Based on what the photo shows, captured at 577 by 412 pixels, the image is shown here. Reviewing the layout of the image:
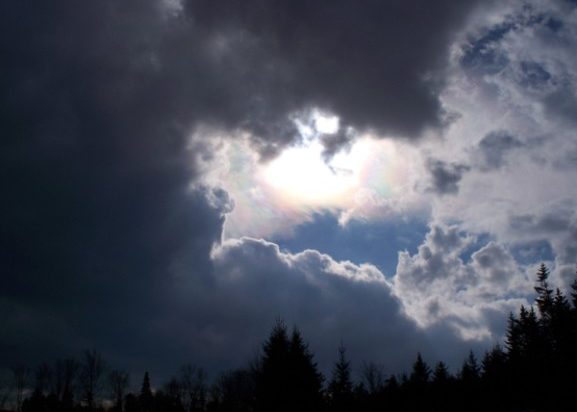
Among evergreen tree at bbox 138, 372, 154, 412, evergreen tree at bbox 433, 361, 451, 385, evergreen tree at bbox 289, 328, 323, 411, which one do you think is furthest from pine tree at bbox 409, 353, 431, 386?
evergreen tree at bbox 138, 372, 154, 412

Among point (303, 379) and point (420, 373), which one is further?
point (420, 373)

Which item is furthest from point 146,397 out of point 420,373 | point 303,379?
point 303,379

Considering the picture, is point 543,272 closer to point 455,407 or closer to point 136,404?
point 455,407

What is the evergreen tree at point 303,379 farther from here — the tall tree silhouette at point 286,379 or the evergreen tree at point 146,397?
the evergreen tree at point 146,397

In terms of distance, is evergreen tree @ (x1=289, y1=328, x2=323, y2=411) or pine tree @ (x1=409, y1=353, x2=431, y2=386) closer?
evergreen tree @ (x1=289, y1=328, x2=323, y2=411)

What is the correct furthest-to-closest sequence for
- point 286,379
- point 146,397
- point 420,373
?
point 146,397 → point 420,373 → point 286,379

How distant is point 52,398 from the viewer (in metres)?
121

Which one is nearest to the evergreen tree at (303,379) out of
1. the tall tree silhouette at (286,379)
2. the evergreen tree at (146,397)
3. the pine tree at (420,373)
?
the tall tree silhouette at (286,379)

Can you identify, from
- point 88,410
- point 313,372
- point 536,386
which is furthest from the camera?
point 88,410

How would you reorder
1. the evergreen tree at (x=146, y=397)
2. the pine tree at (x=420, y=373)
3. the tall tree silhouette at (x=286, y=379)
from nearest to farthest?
the tall tree silhouette at (x=286, y=379) < the pine tree at (x=420, y=373) < the evergreen tree at (x=146, y=397)

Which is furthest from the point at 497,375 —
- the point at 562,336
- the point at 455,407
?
the point at 562,336

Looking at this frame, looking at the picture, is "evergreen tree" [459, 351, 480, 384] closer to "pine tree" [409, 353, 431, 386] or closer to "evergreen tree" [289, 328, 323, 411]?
"pine tree" [409, 353, 431, 386]

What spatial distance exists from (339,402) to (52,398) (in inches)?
4212

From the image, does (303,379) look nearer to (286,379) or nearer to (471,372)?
(286,379)
